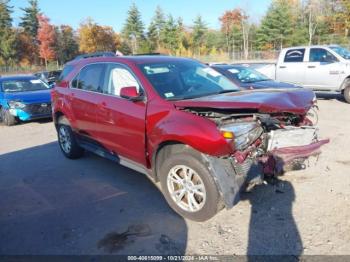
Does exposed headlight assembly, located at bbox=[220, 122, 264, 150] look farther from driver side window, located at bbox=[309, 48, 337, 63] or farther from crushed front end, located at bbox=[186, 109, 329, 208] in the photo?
driver side window, located at bbox=[309, 48, 337, 63]

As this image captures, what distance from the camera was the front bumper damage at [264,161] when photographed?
12.7 ft

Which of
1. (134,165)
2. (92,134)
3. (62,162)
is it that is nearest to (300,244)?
(134,165)

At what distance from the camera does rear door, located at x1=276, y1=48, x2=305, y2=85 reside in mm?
13164

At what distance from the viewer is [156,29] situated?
69938 mm

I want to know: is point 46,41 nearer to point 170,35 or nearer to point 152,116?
point 170,35

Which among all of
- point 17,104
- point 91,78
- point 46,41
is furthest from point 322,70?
point 46,41

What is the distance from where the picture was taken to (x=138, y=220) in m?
4.30

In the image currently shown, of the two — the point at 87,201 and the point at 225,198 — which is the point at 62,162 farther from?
the point at 225,198

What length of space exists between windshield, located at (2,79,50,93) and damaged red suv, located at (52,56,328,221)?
781 centimetres

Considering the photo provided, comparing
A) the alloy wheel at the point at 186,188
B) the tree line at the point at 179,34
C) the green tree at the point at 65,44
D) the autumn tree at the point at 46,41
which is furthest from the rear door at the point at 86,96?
the green tree at the point at 65,44

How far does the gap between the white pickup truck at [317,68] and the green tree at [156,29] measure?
184ft

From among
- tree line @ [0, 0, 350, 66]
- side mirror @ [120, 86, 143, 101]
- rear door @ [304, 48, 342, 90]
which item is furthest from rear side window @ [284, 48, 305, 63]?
tree line @ [0, 0, 350, 66]

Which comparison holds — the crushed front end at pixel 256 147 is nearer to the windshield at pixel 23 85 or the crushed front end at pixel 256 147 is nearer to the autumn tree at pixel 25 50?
the windshield at pixel 23 85

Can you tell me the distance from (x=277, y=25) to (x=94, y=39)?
29667 mm
